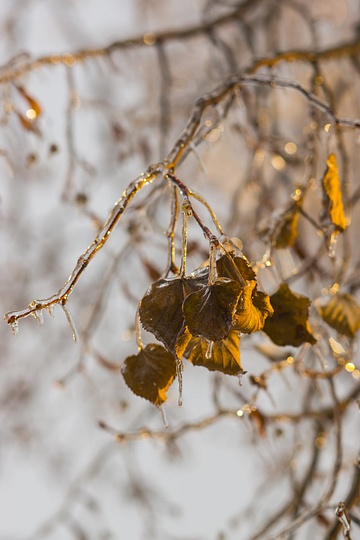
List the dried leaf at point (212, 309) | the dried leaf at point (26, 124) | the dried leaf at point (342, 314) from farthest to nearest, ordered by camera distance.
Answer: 1. the dried leaf at point (26, 124)
2. the dried leaf at point (342, 314)
3. the dried leaf at point (212, 309)

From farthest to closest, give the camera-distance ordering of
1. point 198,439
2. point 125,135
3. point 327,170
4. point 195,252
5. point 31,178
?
point 198,439 → point 31,178 → point 125,135 → point 195,252 → point 327,170

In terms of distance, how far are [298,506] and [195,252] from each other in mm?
765

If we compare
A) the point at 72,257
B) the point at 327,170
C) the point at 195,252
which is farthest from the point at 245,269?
the point at 72,257

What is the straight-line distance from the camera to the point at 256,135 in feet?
5.74

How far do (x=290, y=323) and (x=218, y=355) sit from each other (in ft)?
0.52

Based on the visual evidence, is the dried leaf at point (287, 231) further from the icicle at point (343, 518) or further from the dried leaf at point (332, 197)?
the icicle at point (343, 518)

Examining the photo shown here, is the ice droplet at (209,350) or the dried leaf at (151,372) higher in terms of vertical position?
the dried leaf at (151,372)

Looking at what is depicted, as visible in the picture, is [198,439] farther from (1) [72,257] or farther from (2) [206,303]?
(2) [206,303]

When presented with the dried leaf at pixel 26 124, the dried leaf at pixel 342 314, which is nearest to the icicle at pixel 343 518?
the dried leaf at pixel 342 314

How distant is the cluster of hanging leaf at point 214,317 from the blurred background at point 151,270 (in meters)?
0.46

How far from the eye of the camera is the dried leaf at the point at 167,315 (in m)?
0.70

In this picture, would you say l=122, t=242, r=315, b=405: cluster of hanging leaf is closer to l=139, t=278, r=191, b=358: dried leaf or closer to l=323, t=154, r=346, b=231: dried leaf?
l=139, t=278, r=191, b=358: dried leaf

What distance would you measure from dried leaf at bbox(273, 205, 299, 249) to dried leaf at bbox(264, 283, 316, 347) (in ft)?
0.48

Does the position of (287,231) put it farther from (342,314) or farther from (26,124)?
(26,124)
